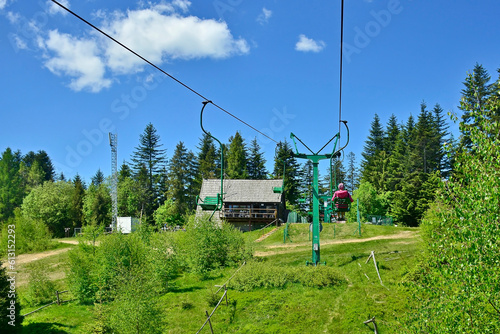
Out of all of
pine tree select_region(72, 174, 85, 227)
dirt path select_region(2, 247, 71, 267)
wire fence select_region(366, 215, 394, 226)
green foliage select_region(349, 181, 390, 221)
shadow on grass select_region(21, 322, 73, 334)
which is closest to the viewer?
shadow on grass select_region(21, 322, 73, 334)

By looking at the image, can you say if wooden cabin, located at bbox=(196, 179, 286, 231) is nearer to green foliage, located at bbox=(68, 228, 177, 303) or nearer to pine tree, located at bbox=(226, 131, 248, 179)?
pine tree, located at bbox=(226, 131, 248, 179)

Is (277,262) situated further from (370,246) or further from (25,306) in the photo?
(25,306)

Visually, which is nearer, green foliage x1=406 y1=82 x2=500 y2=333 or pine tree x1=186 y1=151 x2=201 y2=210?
green foliage x1=406 y1=82 x2=500 y2=333

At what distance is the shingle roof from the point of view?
173 ft

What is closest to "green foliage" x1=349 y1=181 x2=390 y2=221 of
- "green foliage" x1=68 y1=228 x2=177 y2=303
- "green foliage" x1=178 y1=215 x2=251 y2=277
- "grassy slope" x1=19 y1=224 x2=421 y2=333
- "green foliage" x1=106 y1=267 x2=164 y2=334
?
"grassy slope" x1=19 y1=224 x2=421 y2=333

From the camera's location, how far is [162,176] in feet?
251

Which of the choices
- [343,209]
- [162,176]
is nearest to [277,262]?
[343,209]

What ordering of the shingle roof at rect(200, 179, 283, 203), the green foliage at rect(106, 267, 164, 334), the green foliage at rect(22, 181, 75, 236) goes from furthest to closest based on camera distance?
the green foliage at rect(22, 181, 75, 236) < the shingle roof at rect(200, 179, 283, 203) < the green foliage at rect(106, 267, 164, 334)

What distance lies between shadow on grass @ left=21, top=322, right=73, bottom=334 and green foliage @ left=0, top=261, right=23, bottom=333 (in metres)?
0.64

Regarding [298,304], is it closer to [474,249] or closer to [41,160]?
[474,249]

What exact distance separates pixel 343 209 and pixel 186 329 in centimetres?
1042

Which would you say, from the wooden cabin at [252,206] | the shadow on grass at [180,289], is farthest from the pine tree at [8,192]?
the shadow on grass at [180,289]

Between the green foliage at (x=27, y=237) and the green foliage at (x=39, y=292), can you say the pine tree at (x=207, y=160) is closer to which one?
the green foliage at (x=27, y=237)

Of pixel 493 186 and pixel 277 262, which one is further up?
pixel 493 186
